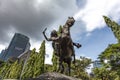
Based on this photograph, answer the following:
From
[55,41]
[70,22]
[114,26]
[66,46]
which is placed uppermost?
[114,26]

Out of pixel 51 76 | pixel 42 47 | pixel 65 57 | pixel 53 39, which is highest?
pixel 42 47

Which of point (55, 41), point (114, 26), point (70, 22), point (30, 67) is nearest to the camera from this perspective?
point (55, 41)

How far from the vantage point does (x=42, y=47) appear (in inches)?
1644

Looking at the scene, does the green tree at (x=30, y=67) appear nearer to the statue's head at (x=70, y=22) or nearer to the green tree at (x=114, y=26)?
the green tree at (x=114, y=26)

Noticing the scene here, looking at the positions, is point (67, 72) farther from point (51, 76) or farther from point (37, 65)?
point (37, 65)

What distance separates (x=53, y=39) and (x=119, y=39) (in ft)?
62.5

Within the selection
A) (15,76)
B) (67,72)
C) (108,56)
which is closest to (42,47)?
(15,76)

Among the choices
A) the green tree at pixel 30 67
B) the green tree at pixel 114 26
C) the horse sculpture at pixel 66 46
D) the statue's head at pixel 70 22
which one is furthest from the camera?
the green tree at pixel 30 67

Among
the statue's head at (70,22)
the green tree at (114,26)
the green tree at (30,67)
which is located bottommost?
the statue's head at (70,22)

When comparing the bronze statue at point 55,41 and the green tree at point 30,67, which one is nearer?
the bronze statue at point 55,41

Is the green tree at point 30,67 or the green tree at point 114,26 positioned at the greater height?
the green tree at point 114,26

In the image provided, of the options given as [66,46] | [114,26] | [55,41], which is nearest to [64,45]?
[66,46]

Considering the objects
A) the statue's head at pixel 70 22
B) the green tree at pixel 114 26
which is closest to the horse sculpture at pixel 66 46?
the statue's head at pixel 70 22

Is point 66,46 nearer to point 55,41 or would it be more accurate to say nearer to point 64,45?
point 64,45
